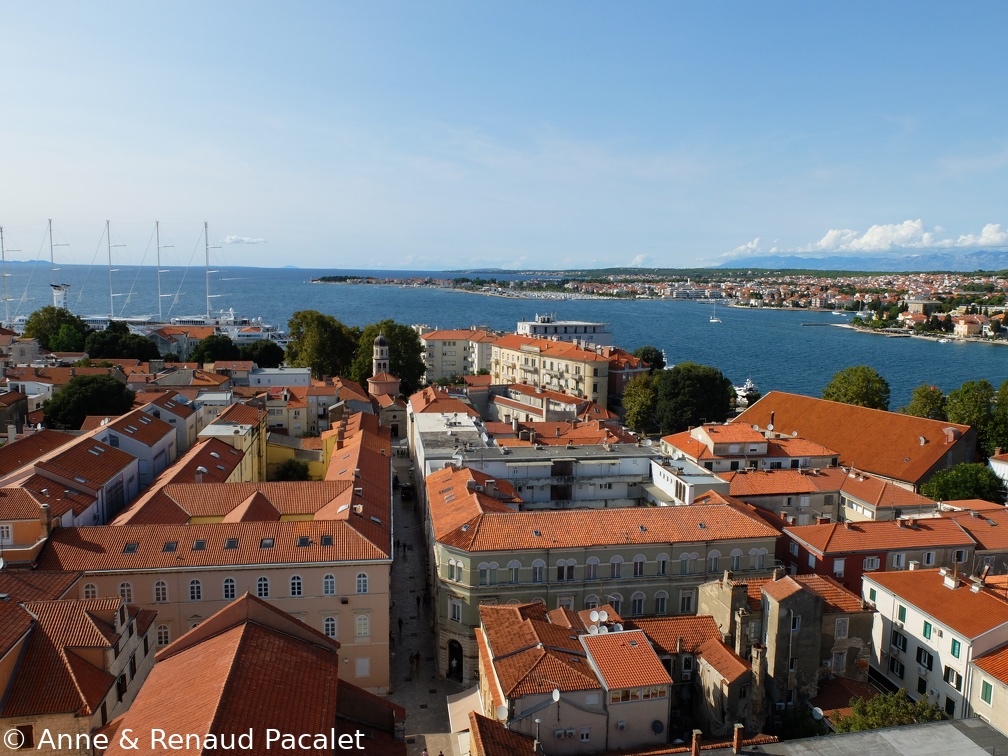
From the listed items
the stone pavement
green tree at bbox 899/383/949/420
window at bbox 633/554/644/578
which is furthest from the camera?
green tree at bbox 899/383/949/420

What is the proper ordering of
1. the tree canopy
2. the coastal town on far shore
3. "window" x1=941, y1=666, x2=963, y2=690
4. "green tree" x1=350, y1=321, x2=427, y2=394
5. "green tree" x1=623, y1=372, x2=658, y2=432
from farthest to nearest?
"green tree" x1=350, y1=321, x2=427, y2=394, "green tree" x1=623, y1=372, x2=658, y2=432, the tree canopy, "window" x1=941, y1=666, x2=963, y2=690, the coastal town on far shore

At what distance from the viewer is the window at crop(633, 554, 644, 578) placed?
27656 millimetres

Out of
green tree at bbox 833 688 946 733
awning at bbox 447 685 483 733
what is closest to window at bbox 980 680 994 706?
green tree at bbox 833 688 946 733

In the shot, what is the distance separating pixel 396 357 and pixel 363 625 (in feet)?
168

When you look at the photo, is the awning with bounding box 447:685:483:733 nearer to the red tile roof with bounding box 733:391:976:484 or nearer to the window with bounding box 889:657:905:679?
the window with bounding box 889:657:905:679

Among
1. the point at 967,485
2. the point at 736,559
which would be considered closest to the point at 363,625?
the point at 736,559

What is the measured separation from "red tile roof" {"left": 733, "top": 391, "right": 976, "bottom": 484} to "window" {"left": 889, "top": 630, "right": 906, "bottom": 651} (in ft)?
66.4

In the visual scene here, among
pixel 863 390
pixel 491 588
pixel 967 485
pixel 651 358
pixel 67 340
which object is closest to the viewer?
pixel 491 588

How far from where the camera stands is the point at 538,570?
27.0 m

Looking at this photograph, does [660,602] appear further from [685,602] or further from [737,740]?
[737,740]

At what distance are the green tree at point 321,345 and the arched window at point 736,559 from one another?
57.3 metres

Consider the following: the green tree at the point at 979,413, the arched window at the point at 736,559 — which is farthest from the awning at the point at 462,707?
the green tree at the point at 979,413

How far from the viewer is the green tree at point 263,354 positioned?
3290 inches

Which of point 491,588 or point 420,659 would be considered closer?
point 491,588
